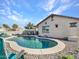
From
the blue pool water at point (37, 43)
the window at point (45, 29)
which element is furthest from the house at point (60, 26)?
the blue pool water at point (37, 43)

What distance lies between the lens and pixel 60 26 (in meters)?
21.1

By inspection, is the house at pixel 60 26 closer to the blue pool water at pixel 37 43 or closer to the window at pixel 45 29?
the window at pixel 45 29

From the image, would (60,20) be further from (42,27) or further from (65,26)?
(42,27)

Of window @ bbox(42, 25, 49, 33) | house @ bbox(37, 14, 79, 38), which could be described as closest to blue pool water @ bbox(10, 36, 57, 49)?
house @ bbox(37, 14, 79, 38)

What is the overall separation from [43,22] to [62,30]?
18.2ft

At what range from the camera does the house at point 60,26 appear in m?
19.7

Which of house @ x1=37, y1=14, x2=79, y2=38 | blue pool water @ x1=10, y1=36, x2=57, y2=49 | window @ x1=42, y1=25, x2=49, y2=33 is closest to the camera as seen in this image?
blue pool water @ x1=10, y1=36, x2=57, y2=49

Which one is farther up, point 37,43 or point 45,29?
point 45,29

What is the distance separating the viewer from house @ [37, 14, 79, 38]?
1966 cm

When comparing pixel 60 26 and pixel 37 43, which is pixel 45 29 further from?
pixel 37 43

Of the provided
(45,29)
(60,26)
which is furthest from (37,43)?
(45,29)

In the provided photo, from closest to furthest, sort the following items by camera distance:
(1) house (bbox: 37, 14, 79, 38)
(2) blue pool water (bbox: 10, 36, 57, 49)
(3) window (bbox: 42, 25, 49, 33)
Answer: (2) blue pool water (bbox: 10, 36, 57, 49) → (1) house (bbox: 37, 14, 79, 38) → (3) window (bbox: 42, 25, 49, 33)

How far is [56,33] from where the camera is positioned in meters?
21.7

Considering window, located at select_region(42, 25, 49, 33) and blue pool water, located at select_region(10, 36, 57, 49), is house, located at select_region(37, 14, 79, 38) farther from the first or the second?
blue pool water, located at select_region(10, 36, 57, 49)
